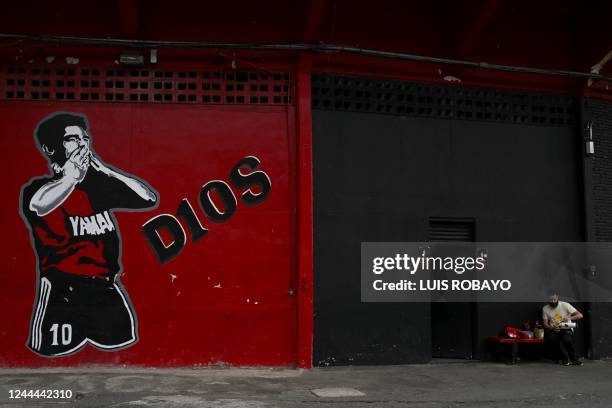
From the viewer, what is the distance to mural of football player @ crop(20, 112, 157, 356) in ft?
35.0

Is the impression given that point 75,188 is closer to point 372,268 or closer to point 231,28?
point 231,28

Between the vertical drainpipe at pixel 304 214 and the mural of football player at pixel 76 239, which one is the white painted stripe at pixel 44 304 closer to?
the mural of football player at pixel 76 239

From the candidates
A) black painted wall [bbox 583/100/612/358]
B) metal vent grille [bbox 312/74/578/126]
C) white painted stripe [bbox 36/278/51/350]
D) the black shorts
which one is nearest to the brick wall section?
black painted wall [bbox 583/100/612/358]

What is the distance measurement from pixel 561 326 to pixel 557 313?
10.0 inches

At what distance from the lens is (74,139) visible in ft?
36.3

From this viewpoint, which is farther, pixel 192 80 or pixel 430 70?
pixel 430 70

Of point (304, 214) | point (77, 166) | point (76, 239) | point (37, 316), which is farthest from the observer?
point (304, 214)

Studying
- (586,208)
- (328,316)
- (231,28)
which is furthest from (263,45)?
(586,208)

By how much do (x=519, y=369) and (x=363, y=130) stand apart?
16.0 ft

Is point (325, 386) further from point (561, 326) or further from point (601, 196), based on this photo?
point (601, 196)

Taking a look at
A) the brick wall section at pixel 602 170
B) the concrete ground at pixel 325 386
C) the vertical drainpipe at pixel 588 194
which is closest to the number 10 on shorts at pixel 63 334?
the concrete ground at pixel 325 386

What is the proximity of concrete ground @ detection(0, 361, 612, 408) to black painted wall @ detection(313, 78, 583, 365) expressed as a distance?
2.34ft

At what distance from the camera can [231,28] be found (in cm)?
1153

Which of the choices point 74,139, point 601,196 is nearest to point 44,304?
point 74,139
